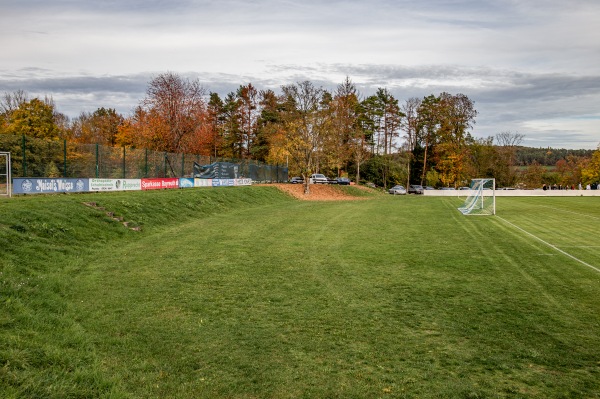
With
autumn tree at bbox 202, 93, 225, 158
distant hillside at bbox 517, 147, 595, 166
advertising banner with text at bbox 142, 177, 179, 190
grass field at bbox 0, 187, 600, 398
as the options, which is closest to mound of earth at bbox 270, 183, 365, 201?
advertising banner with text at bbox 142, 177, 179, 190

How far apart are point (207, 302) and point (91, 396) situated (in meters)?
3.73

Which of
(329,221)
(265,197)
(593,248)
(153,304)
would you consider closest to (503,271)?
(593,248)

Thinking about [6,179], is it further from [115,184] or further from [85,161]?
[115,184]

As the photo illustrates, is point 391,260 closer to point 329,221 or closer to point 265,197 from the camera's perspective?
point 329,221

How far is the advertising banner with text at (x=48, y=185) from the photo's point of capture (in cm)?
2142

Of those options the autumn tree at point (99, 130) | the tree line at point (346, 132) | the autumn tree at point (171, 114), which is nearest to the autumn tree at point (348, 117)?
the tree line at point (346, 132)

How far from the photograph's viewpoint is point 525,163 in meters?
113

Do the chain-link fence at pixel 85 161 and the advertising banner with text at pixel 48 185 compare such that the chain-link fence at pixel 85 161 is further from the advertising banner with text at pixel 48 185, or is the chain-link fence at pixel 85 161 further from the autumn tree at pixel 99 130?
the autumn tree at pixel 99 130

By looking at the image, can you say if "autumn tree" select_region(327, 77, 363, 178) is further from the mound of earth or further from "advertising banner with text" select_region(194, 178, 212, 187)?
"advertising banner with text" select_region(194, 178, 212, 187)

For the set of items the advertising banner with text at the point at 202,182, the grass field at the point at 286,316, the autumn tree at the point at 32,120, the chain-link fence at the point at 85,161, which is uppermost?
the autumn tree at the point at 32,120

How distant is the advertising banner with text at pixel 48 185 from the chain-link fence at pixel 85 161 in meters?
1.40

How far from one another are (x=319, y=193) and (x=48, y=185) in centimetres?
3253

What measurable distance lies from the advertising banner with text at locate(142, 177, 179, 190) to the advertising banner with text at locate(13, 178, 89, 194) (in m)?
5.62

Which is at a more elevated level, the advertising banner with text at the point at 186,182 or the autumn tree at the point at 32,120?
the autumn tree at the point at 32,120
